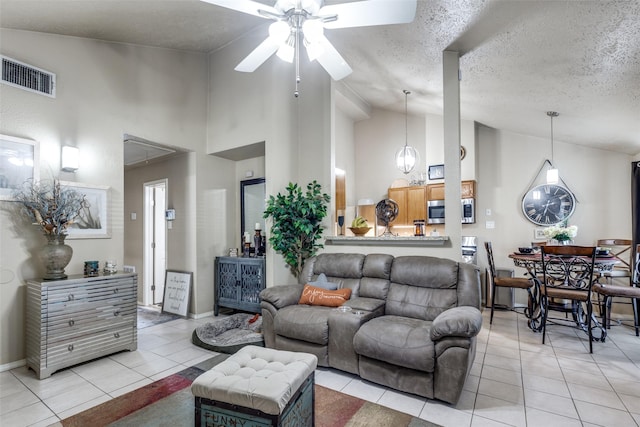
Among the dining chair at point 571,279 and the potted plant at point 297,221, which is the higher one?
the potted plant at point 297,221

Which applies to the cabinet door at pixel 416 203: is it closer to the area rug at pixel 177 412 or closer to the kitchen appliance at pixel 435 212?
the kitchen appliance at pixel 435 212

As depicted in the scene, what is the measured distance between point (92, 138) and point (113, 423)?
294 centimetres

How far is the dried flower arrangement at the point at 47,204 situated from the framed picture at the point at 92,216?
190 mm

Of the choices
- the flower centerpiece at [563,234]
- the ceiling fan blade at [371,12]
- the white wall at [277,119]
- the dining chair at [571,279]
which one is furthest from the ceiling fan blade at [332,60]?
the flower centerpiece at [563,234]

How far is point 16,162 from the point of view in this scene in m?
2.94

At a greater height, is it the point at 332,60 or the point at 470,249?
the point at 332,60

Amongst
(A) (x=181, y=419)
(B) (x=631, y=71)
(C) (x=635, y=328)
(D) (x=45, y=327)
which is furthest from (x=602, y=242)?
(D) (x=45, y=327)

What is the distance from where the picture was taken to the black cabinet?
4324mm

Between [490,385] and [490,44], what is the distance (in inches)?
121

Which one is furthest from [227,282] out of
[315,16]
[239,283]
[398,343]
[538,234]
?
[538,234]

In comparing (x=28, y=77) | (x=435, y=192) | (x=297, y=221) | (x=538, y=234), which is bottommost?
(x=538, y=234)

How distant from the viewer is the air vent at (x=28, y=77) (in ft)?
9.52

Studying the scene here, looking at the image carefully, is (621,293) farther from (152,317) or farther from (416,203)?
(152,317)

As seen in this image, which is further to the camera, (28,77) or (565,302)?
(565,302)
